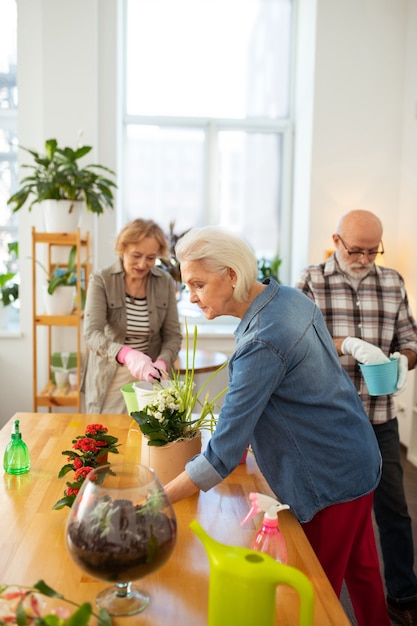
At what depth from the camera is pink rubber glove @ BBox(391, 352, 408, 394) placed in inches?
84.6

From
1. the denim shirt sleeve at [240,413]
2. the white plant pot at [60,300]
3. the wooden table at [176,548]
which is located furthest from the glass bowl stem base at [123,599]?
the white plant pot at [60,300]

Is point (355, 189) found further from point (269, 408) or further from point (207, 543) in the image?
point (207, 543)

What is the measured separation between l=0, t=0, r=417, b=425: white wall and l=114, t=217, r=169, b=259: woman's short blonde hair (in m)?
1.89

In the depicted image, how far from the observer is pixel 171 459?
1600 mm

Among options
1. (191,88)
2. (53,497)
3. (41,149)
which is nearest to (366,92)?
(191,88)

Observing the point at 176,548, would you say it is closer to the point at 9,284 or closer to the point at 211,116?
the point at 9,284

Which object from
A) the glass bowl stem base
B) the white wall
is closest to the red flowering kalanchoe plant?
the glass bowl stem base

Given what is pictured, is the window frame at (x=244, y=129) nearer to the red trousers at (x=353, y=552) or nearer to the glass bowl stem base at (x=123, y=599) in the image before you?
the red trousers at (x=353, y=552)

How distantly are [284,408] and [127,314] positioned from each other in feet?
4.68

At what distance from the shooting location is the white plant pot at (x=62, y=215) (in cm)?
387

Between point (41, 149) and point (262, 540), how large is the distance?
12.9ft

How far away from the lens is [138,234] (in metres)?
2.58

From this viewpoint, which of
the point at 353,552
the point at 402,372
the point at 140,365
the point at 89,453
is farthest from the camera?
the point at 140,365

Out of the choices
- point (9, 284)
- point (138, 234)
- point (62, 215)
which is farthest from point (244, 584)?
point (9, 284)
